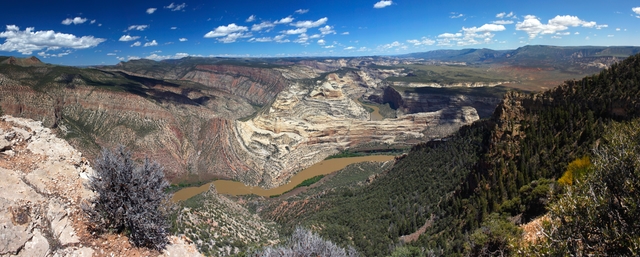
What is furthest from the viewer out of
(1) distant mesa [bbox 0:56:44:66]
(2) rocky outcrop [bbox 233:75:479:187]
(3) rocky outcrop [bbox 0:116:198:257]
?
(1) distant mesa [bbox 0:56:44:66]

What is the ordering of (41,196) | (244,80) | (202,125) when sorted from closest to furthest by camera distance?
(41,196) → (202,125) → (244,80)

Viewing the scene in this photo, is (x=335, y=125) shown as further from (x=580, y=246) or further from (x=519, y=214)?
(x=580, y=246)

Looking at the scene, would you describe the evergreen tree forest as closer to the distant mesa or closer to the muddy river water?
the muddy river water

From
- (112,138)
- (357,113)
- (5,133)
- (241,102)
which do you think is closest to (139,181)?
(5,133)

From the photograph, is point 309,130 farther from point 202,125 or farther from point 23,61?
A: point 23,61

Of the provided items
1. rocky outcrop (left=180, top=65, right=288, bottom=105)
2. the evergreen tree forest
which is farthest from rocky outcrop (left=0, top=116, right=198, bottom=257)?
rocky outcrop (left=180, top=65, right=288, bottom=105)

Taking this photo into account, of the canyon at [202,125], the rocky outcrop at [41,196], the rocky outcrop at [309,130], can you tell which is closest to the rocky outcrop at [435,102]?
the canyon at [202,125]

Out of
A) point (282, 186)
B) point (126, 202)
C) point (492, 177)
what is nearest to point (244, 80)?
point (282, 186)
